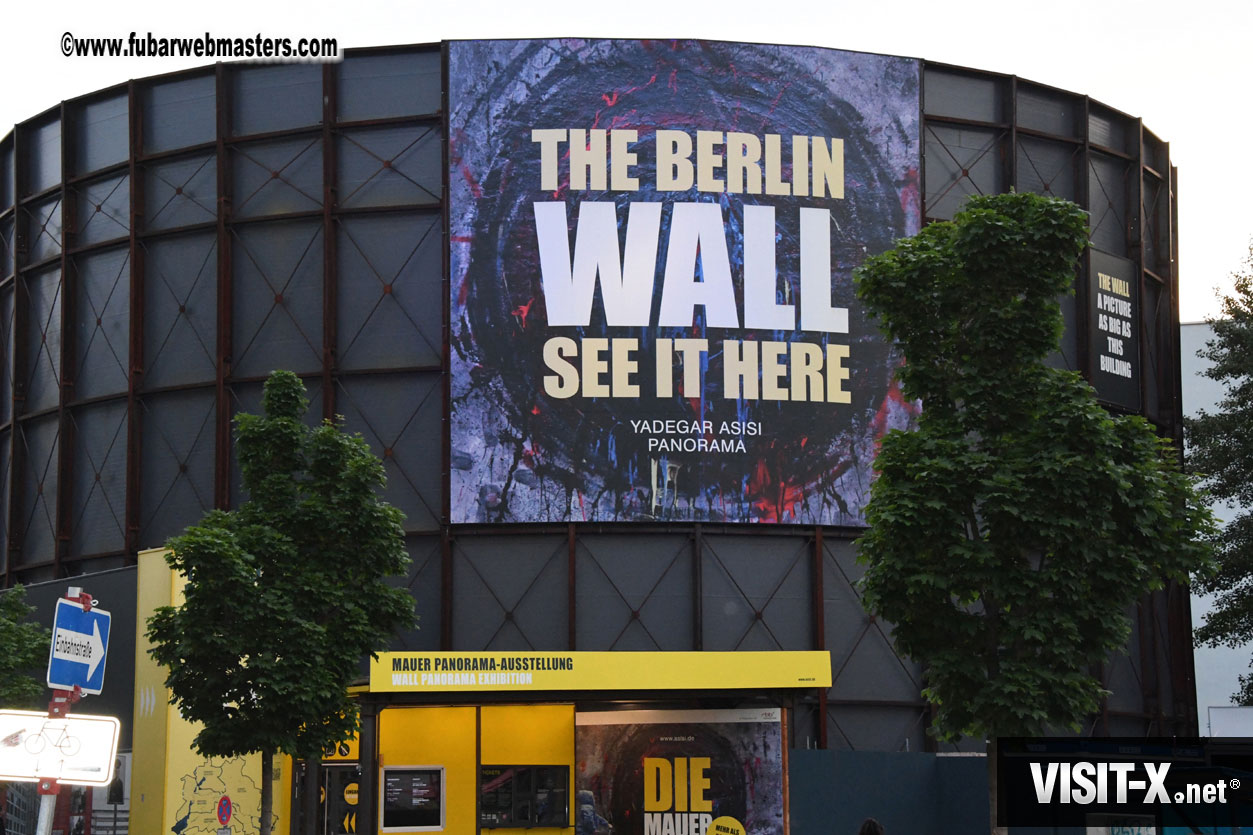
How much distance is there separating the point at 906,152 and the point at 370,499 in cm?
1899

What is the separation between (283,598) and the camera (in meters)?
24.6

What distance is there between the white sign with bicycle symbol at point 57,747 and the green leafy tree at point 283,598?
14.8 metres

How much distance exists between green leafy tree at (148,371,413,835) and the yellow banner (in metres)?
5.28

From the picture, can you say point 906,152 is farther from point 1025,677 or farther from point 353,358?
point 1025,677

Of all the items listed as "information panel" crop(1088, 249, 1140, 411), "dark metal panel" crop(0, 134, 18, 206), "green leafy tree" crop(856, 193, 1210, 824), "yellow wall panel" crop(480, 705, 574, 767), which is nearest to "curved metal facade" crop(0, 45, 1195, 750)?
"information panel" crop(1088, 249, 1140, 411)

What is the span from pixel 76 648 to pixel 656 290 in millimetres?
27046

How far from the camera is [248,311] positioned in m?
39.0

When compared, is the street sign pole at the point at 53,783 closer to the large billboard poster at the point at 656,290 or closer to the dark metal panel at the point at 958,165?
the large billboard poster at the point at 656,290

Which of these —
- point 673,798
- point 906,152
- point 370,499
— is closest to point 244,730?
point 370,499

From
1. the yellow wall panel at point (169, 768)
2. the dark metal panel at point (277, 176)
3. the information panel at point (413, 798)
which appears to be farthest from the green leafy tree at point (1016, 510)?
the dark metal panel at point (277, 176)

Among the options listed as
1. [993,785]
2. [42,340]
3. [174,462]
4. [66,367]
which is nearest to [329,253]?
[174,462]

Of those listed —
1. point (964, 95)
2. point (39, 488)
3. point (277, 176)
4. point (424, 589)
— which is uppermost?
point (964, 95)

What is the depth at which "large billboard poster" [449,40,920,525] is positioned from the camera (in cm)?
3653

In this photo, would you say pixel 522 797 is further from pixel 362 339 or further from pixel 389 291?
pixel 389 291
